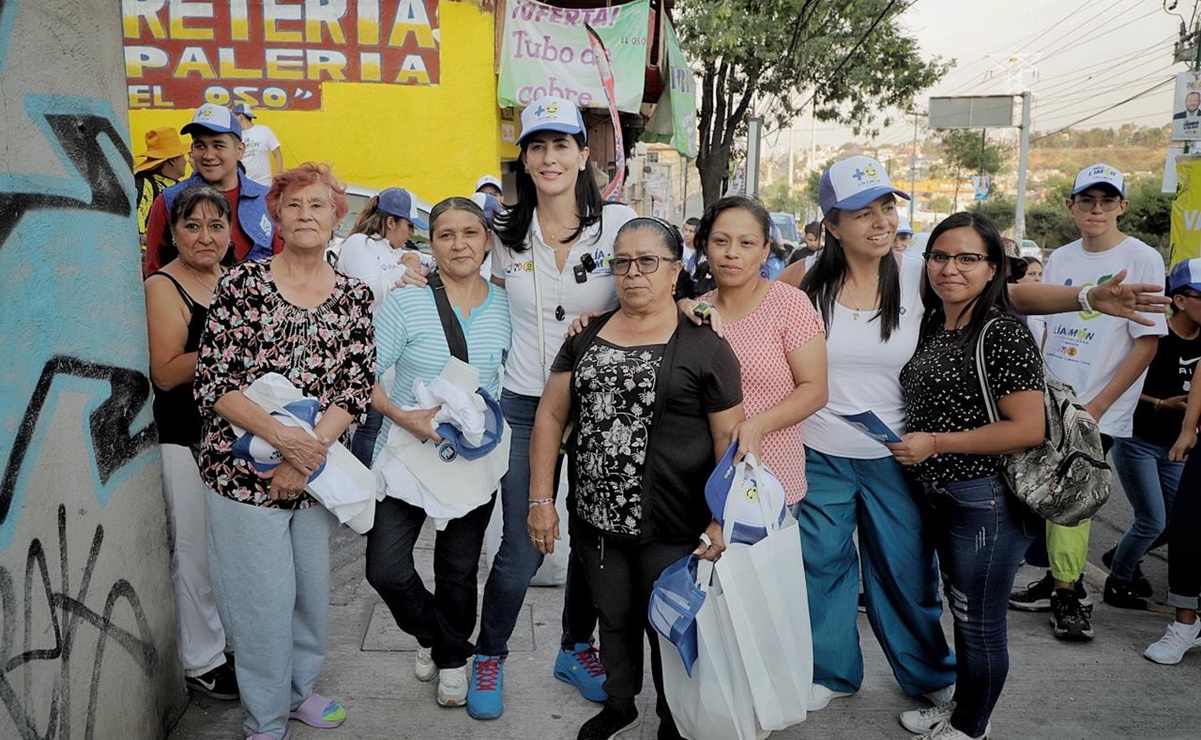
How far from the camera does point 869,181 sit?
318 centimetres

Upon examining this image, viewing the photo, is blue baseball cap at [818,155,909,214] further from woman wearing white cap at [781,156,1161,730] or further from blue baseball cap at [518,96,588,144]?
blue baseball cap at [518,96,588,144]

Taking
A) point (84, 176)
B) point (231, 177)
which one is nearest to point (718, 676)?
point (84, 176)

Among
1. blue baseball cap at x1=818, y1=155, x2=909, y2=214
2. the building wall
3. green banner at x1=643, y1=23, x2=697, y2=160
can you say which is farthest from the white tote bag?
green banner at x1=643, y1=23, x2=697, y2=160

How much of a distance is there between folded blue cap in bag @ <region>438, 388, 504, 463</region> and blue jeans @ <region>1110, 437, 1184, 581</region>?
3149 mm

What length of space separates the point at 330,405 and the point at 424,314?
47 centimetres

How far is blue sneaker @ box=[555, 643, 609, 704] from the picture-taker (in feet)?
11.3

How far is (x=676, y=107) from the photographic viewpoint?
13523mm

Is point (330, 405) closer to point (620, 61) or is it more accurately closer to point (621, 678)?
point (621, 678)

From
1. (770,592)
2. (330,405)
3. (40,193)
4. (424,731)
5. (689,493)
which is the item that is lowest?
(424,731)

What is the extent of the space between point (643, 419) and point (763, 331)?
0.54 metres

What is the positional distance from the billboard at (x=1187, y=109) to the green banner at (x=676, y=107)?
20.9 ft

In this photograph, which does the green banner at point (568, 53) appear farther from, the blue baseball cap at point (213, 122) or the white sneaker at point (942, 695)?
the white sneaker at point (942, 695)

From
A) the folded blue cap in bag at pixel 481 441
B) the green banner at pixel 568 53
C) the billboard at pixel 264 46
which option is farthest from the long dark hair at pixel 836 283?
the billboard at pixel 264 46

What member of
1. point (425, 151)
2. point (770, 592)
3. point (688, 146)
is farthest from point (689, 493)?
point (688, 146)
